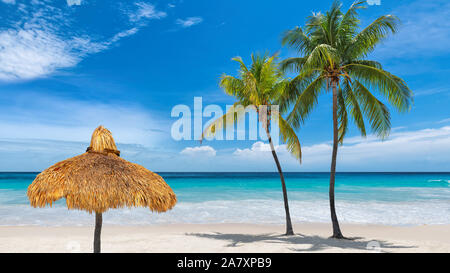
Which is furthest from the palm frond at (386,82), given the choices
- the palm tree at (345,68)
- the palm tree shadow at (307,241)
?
the palm tree shadow at (307,241)

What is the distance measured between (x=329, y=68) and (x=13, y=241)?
10.6 m

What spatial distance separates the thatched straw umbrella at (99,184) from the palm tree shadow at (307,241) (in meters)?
4.00

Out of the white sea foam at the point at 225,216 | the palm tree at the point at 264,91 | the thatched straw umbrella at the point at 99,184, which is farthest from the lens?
the white sea foam at the point at 225,216

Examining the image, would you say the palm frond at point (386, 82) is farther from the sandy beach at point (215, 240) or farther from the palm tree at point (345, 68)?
the sandy beach at point (215, 240)

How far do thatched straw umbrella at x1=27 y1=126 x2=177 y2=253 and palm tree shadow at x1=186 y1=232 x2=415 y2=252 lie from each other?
4.00 meters

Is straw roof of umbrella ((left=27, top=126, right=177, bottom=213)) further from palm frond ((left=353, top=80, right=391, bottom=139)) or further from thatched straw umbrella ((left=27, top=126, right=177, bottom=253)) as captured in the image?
palm frond ((left=353, top=80, right=391, bottom=139))

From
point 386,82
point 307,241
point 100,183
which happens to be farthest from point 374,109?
point 100,183

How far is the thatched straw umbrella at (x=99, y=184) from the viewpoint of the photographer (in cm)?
497

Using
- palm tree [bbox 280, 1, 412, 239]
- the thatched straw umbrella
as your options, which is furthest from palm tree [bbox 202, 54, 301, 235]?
the thatched straw umbrella

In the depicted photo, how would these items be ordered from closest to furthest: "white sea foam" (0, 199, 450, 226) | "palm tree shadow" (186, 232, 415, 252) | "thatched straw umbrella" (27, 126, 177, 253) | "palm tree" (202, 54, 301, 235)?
1. "thatched straw umbrella" (27, 126, 177, 253)
2. "palm tree shadow" (186, 232, 415, 252)
3. "palm tree" (202, 54, 301, 235)
4. "white sea foam" (0, 199, 450, 226)

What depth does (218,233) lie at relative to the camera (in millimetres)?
10875

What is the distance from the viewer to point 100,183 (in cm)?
510

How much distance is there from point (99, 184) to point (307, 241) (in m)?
6.37

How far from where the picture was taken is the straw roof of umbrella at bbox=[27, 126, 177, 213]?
4969 millimetres
